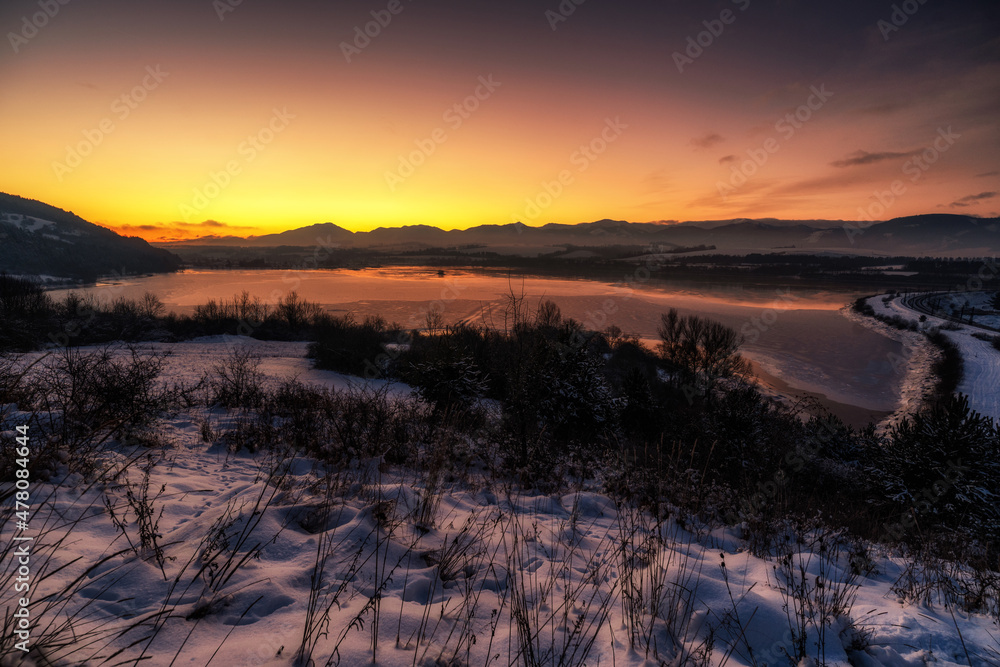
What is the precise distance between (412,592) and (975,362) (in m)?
57.7

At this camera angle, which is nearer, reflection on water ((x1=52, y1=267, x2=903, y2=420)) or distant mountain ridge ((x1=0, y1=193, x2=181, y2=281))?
reflection on water ((x1=52, y1=267, x2=903, y2=420))

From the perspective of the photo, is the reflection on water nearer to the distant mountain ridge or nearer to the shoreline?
the shoreline

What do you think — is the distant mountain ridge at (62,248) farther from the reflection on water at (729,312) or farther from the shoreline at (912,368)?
the shoreline at (912,368)

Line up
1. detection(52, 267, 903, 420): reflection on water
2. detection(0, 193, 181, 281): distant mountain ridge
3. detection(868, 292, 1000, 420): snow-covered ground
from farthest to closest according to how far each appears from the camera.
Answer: detection(0, 193, 181, 281): distant mountain ridge
detection(52, 267, 903, 420): reflection on water
detection(868, 292, 1000, 420): snow-covered ground

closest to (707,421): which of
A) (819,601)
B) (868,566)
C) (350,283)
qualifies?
(868,566)

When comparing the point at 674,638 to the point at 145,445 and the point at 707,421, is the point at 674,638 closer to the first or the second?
the point at 145,445

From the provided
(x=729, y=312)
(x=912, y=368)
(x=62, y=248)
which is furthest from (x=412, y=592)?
(x=62, y=248)

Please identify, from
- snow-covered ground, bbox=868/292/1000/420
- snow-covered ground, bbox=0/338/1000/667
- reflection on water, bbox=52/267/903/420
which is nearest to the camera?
snow-covered ground, bbox=0/338/1000/667

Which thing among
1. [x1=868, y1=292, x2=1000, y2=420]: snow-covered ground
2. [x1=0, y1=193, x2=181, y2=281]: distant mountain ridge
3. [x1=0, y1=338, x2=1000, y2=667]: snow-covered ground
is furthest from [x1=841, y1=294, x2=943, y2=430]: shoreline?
[x1=0, y1=193, x2=181, y2=281]: distant mountain ridge

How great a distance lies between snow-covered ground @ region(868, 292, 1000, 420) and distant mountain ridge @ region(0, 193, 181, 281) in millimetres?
115668

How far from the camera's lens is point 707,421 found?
17359 millimetres

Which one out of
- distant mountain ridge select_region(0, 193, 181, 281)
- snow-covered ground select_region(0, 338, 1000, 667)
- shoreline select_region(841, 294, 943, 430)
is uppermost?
distant mountain ridge select_region(0, 193, 181, 281)

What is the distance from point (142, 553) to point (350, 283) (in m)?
94.7

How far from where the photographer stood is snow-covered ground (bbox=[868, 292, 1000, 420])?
28.7 meters
